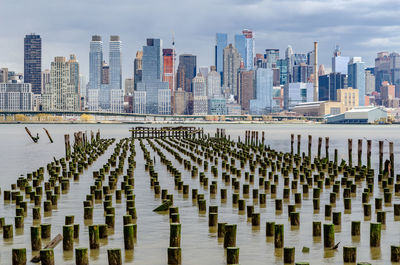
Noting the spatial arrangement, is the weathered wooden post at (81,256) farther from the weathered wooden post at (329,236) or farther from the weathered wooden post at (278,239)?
the weathered wooden post at (329,236)

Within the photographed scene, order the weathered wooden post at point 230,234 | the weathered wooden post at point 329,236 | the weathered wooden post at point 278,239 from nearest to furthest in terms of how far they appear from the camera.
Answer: the weathered wooden post at point 230,234 → the weathered wooden post at point 278,239 → the weathered wooden post at point 329,236

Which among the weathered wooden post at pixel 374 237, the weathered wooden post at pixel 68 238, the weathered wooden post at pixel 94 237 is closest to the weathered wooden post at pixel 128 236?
the weathered wooden post at pixel 94 237

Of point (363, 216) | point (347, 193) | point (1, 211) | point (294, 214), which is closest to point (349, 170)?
point (347, 193)

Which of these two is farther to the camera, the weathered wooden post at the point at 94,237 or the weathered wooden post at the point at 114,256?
the weathered wooden post at the point at 94,237

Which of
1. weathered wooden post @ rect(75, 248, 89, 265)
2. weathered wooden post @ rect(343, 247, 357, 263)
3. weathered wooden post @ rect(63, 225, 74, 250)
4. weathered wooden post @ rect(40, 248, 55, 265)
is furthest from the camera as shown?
weathered wooden post @ rect(63, 225, 74, 250)

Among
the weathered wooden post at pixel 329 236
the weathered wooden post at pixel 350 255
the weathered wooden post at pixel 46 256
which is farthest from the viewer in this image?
the weathered wooden post at pixel 329 236

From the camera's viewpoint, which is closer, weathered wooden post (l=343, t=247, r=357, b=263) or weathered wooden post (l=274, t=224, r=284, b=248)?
weathered wooden post (l=343, t=247, r=357, b=263)

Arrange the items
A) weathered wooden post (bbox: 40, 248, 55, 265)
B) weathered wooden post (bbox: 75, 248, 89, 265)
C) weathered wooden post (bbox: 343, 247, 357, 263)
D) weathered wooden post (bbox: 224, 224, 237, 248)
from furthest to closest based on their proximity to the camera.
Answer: weathered wooden post (bbox: 224, 224, 237, 248)
weathered wooden post (bbox: 343, 247, 357, 263)
weathered wooden post (bbox: 75, 248, 89, 265)
weathered wooden post (bbox: 40, 248, 55, 265)

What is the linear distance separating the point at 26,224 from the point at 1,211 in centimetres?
398

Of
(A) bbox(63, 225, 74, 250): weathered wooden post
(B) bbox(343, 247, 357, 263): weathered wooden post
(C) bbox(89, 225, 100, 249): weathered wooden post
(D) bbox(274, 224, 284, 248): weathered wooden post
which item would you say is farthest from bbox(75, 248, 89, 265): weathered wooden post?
(B) bbox(343, 247, 357, 263): weathered wooden post

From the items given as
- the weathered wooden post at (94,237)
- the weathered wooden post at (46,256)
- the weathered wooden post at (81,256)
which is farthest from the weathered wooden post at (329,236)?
the weathered wooden post at (46,256)

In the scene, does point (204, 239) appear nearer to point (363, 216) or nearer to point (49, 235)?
point (49, 235)

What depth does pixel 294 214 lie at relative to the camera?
2062cm

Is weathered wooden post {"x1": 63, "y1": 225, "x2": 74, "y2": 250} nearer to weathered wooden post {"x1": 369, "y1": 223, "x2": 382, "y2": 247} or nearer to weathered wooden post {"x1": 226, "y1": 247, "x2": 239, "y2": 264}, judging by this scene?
weathered wooden post {"x1": 226, "y1": 247, "x2": 239, "y2": 264}
